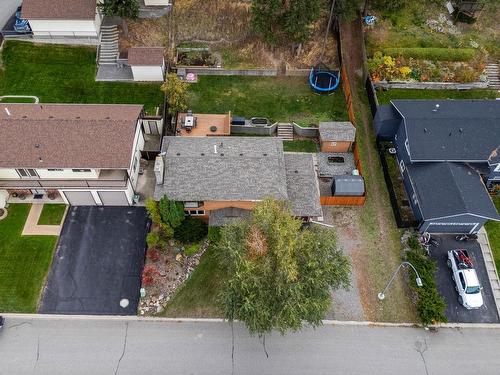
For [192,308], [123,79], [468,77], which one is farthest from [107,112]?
[468,77]

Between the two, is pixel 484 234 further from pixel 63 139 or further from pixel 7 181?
pixel 7 181

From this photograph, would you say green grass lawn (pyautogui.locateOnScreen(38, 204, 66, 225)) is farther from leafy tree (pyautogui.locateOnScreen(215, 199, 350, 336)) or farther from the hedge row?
the hedge row

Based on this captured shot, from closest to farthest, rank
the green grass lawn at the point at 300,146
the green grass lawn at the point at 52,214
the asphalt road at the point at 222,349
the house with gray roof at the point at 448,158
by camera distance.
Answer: the asphalt road at the point at 222,349 → the house with gray roof at the point at 448,158 → the green grass lawn at the point at 52,214 → the green grass lawn at the point at 300,146

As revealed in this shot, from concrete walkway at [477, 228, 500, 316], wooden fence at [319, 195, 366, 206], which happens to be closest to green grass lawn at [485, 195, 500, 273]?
concrete walkway at [477, 228, 500, 316]

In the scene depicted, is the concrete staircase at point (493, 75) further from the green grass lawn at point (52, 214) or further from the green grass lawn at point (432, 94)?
the green grass lawn at point (52, 214)

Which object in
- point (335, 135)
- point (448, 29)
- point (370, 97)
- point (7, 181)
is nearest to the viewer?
point (7, 181)

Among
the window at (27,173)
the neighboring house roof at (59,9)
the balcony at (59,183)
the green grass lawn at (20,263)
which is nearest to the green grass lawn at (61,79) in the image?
the neighboring house roof at (59,9)

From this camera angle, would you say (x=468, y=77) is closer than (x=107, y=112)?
No
